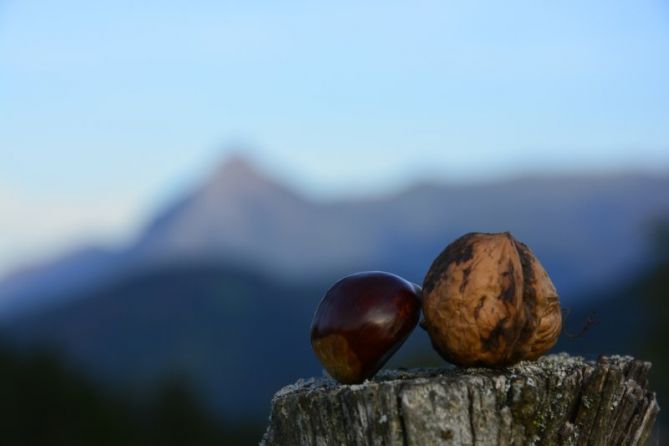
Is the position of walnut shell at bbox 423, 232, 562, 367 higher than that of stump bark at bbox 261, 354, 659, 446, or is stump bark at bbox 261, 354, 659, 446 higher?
walnut shell at bbox 423, 232, 562, 367

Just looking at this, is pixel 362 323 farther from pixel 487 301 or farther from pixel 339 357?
pixel 487 301

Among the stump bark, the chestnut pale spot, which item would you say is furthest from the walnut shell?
the chestnut pale spot

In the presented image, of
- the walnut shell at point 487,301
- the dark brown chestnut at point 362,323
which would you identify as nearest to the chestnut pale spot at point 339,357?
the dark brown chestnut at point 362,323

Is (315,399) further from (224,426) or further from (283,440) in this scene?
(224,426)

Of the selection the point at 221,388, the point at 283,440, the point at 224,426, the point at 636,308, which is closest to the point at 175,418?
the point at 224,426

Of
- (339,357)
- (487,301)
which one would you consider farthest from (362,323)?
(487,301)

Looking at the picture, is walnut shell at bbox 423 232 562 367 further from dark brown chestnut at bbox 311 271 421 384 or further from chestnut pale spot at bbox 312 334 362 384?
chestnut pale spot at bbox 312 334 362 384
